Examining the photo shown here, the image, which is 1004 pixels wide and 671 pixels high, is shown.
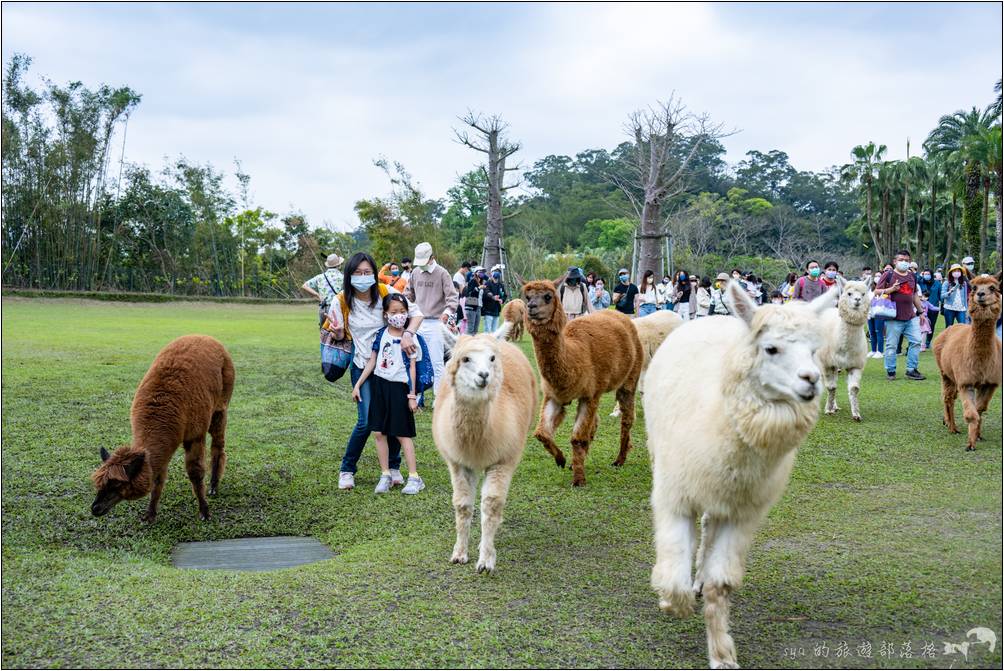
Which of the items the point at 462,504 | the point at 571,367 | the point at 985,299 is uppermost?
the point at 985,299

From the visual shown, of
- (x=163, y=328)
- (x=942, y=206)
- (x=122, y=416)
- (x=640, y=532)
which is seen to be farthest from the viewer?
(x=942, y=206)

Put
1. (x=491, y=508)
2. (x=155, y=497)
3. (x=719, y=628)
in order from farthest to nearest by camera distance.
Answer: (x=155, y=497)
(x=491, y=508)
(x=719, y=628)

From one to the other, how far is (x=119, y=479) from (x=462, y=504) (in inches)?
75.1

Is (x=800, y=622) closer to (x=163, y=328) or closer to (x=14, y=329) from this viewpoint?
(x=14, y=329)

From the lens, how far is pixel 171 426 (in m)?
5.03

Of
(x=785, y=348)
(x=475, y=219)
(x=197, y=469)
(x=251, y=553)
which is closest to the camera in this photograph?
(x=785, y=348)

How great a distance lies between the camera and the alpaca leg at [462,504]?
14.1 feet

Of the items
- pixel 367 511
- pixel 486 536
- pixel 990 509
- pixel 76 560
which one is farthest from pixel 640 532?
pixel 76 560

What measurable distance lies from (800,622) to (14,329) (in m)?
17.1

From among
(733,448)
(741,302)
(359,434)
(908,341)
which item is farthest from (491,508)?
(908,341)

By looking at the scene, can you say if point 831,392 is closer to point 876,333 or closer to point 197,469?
point 876,333

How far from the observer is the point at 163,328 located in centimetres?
1986

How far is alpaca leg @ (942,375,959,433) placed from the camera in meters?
7.70

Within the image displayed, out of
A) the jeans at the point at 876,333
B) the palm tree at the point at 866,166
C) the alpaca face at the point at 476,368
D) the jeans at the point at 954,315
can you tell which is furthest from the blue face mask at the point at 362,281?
the palm tree at the point at 866,166
